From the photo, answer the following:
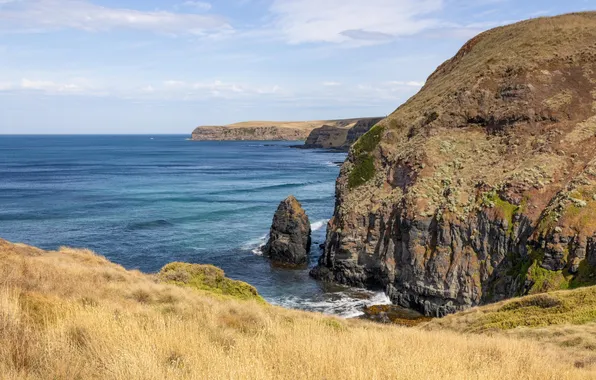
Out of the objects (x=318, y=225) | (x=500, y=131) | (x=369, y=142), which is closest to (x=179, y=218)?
(x=318, y=225)

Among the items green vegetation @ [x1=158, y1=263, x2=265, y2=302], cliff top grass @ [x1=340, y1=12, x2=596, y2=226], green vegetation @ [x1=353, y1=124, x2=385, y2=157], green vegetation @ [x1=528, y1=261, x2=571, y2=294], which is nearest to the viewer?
green vegetation @ [x1=158, y1=263, x2=265, y2=302]

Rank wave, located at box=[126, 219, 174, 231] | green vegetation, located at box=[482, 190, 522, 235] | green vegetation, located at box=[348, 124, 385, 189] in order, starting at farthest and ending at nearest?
1. wave, located at box=[126, 219, 174, 231]
2. green vegetation, located at box=[348, 124, 385, 189]
3. green vegetation, located at box=[482, 190, 522, 235]

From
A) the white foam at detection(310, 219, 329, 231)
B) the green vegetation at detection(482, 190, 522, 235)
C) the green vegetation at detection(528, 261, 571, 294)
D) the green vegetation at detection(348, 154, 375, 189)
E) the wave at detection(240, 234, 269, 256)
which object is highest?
the green vegetation at detection(348, 154, 375, 189)

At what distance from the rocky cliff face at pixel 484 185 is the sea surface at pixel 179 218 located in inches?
208

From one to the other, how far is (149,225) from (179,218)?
6.28 m

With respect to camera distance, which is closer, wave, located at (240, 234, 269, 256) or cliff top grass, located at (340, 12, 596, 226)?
cliff top grass, located at (340, 12, 596, 226)

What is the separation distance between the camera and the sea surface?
4541cm

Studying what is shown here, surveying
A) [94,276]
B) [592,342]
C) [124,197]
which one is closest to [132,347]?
[94,276]

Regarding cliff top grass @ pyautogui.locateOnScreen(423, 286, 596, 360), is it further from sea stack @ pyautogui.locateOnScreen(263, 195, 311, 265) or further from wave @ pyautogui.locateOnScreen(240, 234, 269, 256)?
wave @ pyautogui.locateOnScreen(240, 234, 269, 256)

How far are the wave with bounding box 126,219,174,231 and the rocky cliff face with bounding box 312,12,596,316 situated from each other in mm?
26956

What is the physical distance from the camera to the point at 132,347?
22.3 ft

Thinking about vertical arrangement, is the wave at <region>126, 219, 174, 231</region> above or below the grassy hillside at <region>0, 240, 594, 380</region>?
below

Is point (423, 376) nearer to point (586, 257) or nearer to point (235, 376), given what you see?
point (235, 376)

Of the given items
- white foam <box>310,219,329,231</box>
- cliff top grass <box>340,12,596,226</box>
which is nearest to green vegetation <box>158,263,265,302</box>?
cliff top grass <box>340,12,596,226</box>
